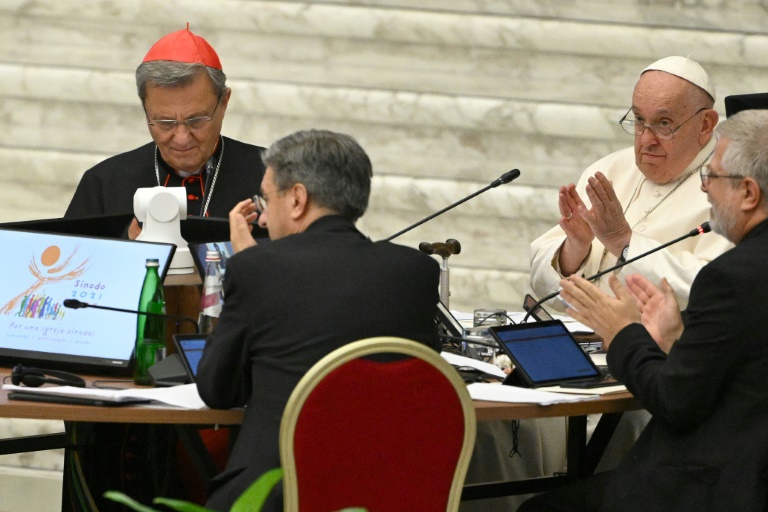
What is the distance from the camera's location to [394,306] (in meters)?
2.79

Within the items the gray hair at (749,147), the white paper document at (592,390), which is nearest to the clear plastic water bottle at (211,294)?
the white paper document at (592,390)

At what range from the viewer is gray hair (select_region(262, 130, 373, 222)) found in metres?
2.93

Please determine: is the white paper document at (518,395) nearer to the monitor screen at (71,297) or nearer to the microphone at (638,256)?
the microphone at (638,256)

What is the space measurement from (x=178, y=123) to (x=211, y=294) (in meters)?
1.20

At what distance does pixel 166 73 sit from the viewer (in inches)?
165

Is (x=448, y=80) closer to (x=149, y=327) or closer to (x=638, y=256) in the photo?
(x=638, y=256)

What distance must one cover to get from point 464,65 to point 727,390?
135 inches

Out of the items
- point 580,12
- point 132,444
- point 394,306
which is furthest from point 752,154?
point 580,12

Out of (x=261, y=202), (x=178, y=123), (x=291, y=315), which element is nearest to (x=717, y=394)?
(x=291, y=315)

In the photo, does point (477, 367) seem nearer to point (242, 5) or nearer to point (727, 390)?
point (727, 390)

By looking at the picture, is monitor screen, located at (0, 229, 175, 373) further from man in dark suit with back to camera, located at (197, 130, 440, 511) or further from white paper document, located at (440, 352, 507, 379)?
white paper document, located at (440, 352, 507, 379)

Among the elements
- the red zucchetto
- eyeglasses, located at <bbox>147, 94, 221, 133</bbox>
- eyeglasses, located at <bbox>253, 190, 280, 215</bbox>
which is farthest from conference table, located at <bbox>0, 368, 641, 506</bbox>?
the red zucchetto

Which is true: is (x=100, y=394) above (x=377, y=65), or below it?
below

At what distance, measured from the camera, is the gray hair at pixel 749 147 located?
2871 millimetres
